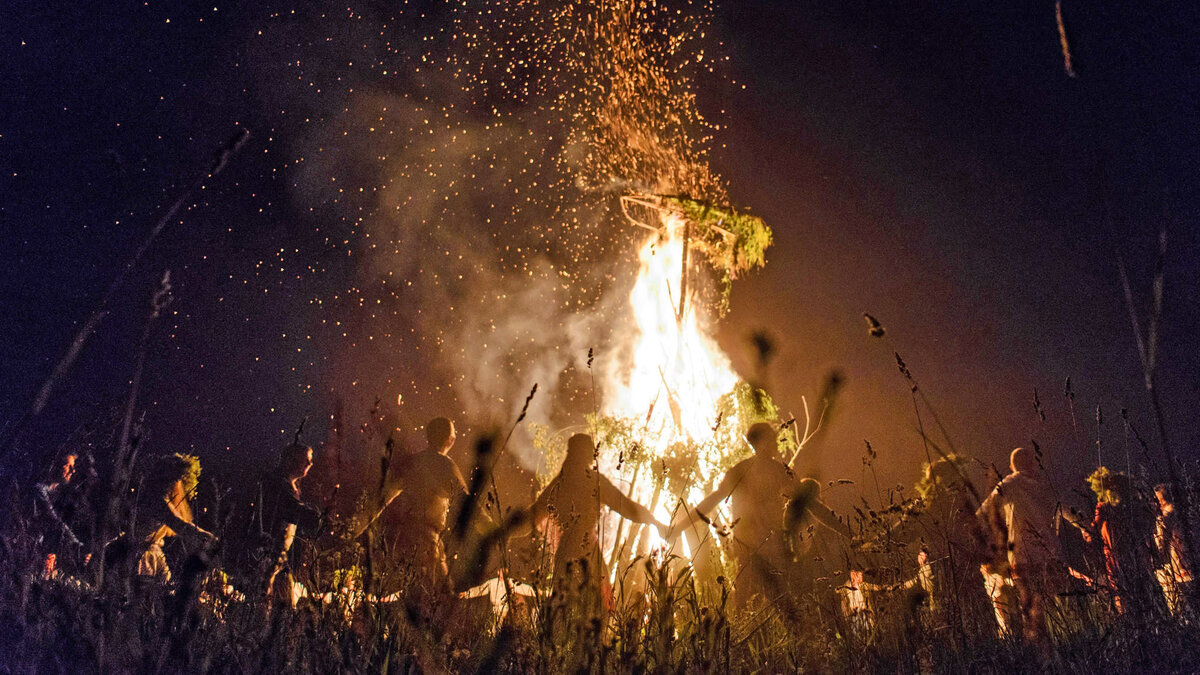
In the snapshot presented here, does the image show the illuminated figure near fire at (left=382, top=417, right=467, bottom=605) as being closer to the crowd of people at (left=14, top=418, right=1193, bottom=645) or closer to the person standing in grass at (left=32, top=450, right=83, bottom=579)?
the crowd of people at (left=14, top=418, right=1193, bottom=645)

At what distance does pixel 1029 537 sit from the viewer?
393cm

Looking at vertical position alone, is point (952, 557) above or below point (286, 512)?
below

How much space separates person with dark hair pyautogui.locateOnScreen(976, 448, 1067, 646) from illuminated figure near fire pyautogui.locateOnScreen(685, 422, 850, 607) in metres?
1.19

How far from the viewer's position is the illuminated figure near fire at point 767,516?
4.57 m

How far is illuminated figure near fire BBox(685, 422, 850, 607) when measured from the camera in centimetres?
457

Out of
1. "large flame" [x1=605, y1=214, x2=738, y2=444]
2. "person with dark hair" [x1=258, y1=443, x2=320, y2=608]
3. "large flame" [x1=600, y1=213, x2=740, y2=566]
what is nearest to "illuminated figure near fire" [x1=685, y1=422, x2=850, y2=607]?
"person with dark hair" [x1=258, y1=443, x2=320, y2=608]

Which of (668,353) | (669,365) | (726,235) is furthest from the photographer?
(668,353)

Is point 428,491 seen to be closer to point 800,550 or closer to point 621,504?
point 621,504

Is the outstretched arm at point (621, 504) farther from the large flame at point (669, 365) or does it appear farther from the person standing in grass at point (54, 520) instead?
the large flame at point (669, 365)

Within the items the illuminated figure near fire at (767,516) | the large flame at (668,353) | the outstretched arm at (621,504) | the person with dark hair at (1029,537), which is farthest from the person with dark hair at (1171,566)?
the large flame at (668,353)

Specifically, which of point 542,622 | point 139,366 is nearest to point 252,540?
point 139,366

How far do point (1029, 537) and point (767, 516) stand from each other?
1766 millimetres

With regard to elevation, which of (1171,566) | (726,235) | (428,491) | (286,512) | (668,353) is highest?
(726,235)

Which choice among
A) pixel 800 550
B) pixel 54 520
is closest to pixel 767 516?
pixel 800 550
